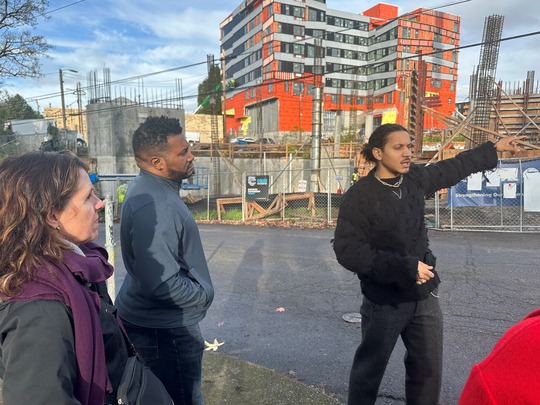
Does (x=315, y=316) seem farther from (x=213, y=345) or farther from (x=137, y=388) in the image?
(x=137, y=388)

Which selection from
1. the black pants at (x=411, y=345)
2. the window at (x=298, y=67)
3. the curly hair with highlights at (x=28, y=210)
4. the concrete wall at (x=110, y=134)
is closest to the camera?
the curly hair with highlights at (x=28, y=210)

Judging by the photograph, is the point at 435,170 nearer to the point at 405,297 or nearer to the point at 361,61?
the point at 405,297

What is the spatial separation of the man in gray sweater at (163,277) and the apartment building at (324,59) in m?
48.7

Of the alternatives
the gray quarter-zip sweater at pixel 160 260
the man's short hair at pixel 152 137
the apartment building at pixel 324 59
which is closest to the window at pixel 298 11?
the apartment building at pixel 324 59

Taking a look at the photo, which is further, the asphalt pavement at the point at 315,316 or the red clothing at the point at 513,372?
the asphalt pavement at the point at 315,316

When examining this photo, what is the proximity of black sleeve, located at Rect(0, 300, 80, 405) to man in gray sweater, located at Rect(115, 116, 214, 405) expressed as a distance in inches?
36.7

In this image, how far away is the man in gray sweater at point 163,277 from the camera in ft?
6.88

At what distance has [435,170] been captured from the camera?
2949 mm

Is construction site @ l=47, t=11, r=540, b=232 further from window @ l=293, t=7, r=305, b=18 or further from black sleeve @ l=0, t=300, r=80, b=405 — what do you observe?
window @ l=293, t=7, r=305, b=18

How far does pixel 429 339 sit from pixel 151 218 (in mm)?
1920

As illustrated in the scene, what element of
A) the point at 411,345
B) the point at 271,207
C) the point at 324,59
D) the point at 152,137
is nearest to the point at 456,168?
the point at 411,345

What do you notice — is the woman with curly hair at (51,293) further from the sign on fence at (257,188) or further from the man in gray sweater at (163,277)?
the sign on fence at (257,188)

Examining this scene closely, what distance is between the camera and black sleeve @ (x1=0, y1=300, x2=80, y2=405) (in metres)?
1.09

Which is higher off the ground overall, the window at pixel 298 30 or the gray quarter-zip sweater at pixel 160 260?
the window at pixel 298 30
